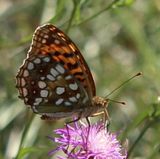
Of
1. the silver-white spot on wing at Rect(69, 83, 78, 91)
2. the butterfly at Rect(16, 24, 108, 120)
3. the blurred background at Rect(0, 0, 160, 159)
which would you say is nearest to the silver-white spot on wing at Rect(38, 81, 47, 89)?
the butterfly at Rect(16, 24, 108, 120)

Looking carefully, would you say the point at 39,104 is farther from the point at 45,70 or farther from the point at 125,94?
the point at 125,94

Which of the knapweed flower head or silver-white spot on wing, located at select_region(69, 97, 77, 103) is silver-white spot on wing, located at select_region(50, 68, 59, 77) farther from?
the knapweed flower head

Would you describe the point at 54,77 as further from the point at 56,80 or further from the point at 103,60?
the point at 103,60

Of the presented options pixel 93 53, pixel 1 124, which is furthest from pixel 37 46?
pixel 93 53

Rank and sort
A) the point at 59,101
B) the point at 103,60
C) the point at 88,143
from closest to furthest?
the point at 88,143 < the point at 59,101 < the point at 103,60

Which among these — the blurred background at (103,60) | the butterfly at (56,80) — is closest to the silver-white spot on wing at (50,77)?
the butterfly at (56,80)

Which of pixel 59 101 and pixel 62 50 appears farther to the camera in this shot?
pixel 59 101

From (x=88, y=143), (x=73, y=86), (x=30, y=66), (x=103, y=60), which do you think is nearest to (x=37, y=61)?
(x=30, y=66)
